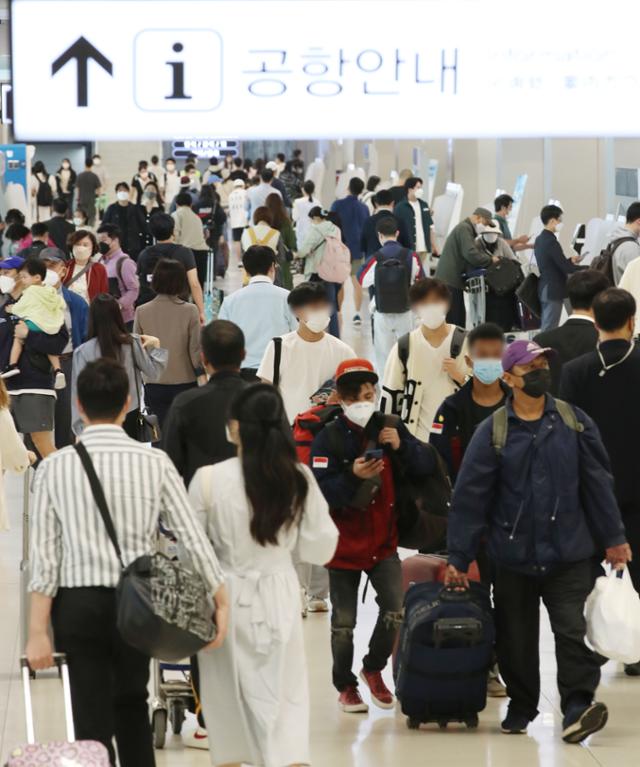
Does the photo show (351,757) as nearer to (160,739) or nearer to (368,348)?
(160,739)

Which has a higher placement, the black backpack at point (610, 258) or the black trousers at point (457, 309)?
the black backpack at point (610, 258)

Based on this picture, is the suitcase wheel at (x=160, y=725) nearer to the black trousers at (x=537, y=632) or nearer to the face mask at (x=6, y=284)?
the black trousers at (x=537, y=632)

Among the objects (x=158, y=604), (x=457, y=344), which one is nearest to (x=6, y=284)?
(x=457, y=344)

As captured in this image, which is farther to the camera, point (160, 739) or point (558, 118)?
point (558, 118)

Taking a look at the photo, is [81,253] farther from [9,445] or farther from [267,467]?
[267,467]

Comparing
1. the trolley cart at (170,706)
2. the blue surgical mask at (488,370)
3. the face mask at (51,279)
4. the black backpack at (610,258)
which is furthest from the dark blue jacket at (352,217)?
the trolley cart at (170,706)

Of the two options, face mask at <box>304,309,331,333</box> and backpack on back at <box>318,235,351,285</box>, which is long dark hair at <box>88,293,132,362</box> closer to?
face mask at <box>304,309,331,333</box>

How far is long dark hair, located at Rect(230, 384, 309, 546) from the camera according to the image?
4320 mm

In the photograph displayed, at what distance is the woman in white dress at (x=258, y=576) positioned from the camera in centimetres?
435

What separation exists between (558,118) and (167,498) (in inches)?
108

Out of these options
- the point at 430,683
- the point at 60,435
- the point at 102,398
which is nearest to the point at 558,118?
the point at 430,683

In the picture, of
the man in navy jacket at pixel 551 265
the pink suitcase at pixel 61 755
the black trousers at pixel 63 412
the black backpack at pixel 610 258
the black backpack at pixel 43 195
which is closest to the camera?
the pink suitcase at pixel 61 755

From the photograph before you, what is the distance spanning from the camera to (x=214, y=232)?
74.1 feet

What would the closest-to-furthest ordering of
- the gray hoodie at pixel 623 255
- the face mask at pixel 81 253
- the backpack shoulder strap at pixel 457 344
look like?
the backpack shoulder strap at pixel 457 344 < the face mask at pixel 81 253 < the gray hoodie at pixel 623 255
